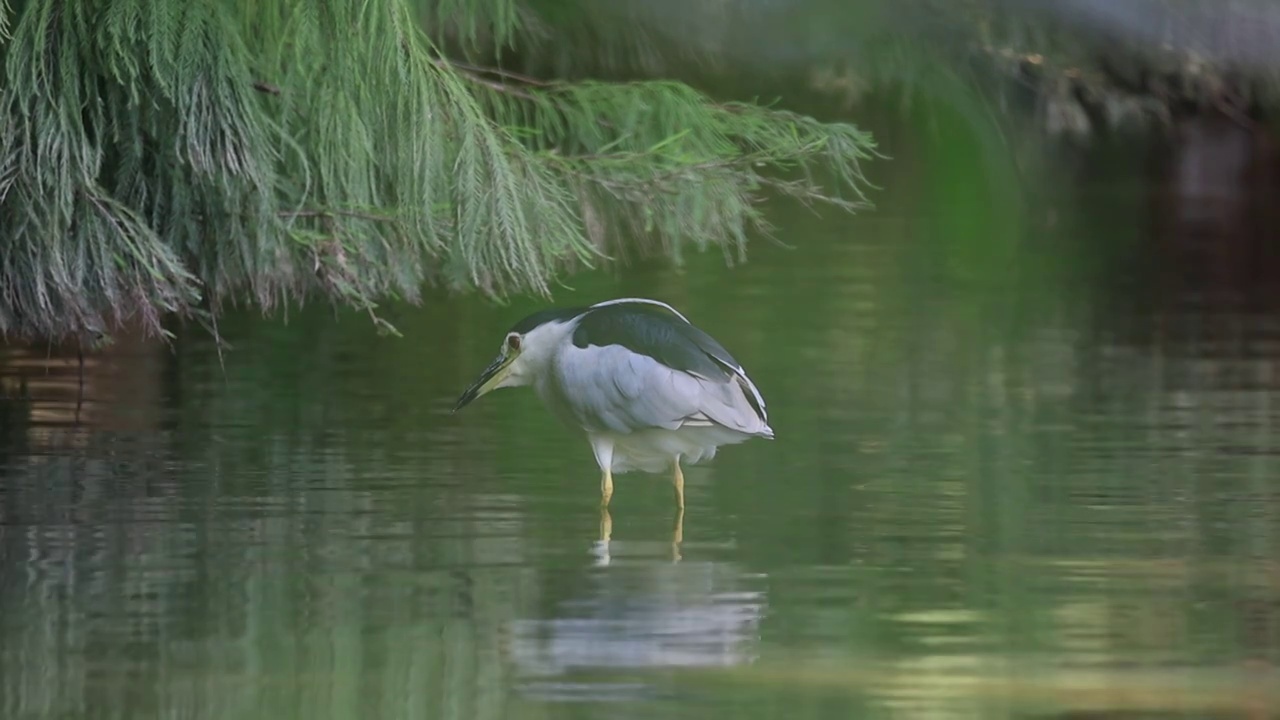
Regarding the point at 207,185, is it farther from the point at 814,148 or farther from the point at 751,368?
the point at 751,368

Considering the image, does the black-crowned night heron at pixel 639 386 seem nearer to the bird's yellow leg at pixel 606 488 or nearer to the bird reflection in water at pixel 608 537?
the bird's yellow leg at pixel 606 488

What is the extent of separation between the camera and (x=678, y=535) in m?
8.16

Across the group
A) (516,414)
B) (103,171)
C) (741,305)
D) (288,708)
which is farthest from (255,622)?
(741,305)

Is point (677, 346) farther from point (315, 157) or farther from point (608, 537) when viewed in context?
point (315, 157)

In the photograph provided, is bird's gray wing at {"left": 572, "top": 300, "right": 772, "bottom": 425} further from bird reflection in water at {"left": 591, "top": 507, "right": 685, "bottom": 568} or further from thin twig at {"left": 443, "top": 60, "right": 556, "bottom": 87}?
thin twig at {"left": 443, "top": 60, "right": 556, "bottom": 87}

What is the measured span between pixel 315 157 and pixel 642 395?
6.65ft

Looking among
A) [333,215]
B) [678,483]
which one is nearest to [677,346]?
[678,483]

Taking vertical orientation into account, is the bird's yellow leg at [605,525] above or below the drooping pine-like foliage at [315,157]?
below

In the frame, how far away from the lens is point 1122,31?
28.3 feet

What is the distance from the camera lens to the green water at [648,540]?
6.12m

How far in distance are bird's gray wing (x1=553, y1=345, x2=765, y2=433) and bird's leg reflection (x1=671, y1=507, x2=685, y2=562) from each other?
312mm

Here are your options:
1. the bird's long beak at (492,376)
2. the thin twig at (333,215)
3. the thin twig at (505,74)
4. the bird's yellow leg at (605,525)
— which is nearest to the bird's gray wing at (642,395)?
the bird's yellow leg at (605,525)

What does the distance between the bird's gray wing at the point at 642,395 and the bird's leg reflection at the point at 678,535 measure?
1.02 feet

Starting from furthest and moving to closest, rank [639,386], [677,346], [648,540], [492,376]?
[492,376]
[677,346]
[639,386]
[648,540]
